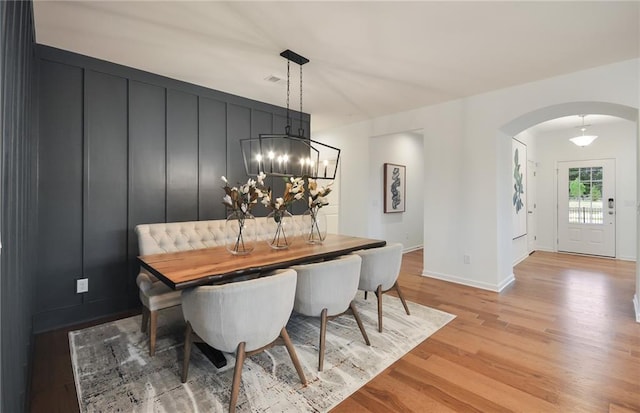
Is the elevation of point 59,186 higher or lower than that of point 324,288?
higher

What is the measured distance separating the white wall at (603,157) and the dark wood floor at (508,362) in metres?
2.76

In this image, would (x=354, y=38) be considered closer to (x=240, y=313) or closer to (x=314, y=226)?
(x=314, y=226)

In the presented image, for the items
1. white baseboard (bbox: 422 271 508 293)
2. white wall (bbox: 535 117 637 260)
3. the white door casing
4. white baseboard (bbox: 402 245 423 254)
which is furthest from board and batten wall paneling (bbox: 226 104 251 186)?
white wall (bbox: 535 117 637 260)

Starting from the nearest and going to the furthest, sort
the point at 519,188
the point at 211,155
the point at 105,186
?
the point at 105,186, the point at 211,155, the point at 519,188

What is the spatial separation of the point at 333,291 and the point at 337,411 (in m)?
0.72

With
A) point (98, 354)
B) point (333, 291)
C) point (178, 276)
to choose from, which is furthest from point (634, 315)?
point (98, 354)

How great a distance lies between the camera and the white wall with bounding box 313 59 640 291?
11.3 ft

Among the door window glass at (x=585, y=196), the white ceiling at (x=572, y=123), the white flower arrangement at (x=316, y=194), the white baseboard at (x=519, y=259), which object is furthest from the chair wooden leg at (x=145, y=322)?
the door window glass at (x=585, y=196)

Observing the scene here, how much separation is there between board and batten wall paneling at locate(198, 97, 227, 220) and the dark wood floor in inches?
74.6

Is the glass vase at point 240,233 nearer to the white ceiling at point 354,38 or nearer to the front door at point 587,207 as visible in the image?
the white ceiling at point 354,38

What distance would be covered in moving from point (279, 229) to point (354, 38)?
6.06 ft

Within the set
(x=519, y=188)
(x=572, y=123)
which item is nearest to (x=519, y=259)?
(x=519, y=188)

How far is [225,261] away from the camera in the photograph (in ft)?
7.38

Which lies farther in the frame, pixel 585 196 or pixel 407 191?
pixel 407 191
